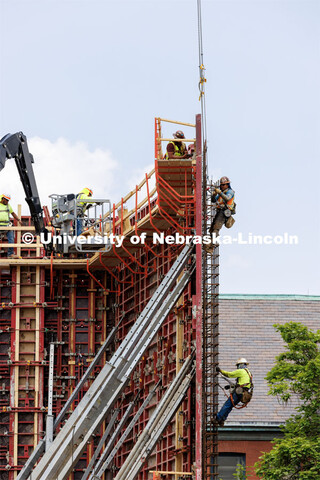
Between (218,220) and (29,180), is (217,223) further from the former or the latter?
(29,180)

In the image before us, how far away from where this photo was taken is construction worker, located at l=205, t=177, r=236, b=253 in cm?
3103

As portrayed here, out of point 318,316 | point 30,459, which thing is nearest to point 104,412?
point 30,459

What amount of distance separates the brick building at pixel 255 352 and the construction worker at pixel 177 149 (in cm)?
920

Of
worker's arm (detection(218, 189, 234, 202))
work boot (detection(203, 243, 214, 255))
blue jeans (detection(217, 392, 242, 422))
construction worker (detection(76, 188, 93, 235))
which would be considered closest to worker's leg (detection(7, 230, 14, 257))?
construction worker (detection(76, 188, 93, 235))

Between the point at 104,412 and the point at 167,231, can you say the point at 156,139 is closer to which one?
the point at 167,231

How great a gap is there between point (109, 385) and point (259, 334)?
34.4 feet

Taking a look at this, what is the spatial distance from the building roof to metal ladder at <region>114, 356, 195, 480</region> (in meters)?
6.53

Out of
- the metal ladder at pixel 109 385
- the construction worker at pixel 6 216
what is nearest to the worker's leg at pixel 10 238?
the construction worker at pixel 6 216

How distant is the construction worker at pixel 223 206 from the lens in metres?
31.0

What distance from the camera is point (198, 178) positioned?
97.2ft

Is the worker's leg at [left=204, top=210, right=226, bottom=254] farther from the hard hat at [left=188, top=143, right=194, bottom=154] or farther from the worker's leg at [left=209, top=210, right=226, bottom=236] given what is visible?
the hard hat at [left=188, top=143, right=194, bottom=154]

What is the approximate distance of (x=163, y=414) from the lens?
99.7 ft

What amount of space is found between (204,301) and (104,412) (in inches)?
145

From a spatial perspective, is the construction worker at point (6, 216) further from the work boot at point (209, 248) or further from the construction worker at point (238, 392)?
the construction worker at point (238, 392)
